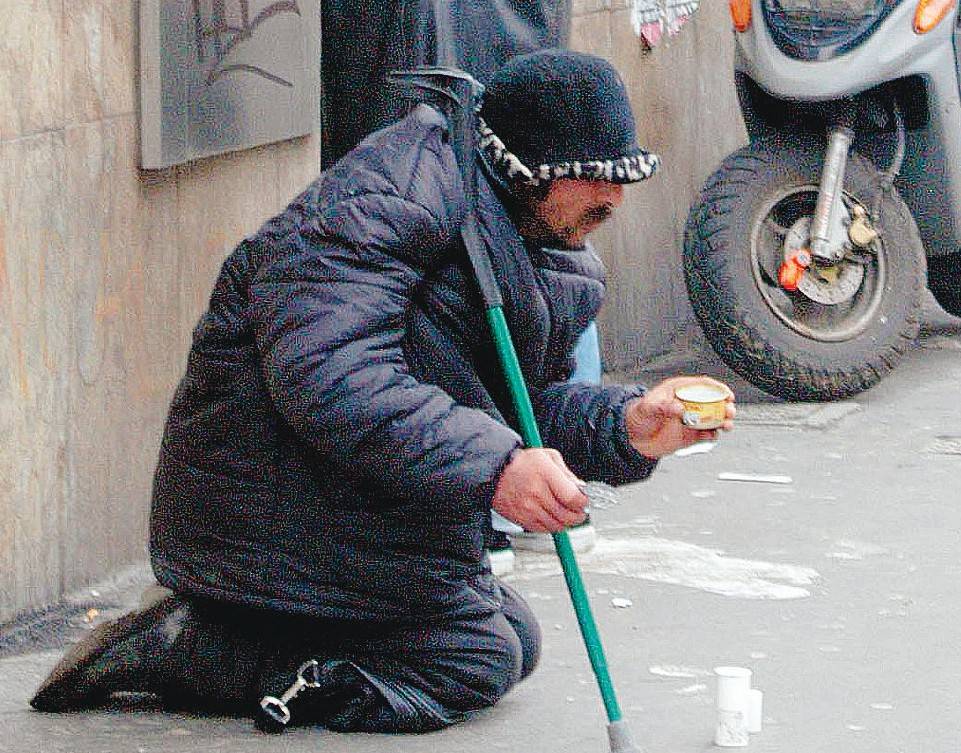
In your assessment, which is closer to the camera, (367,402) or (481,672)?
(367,402)

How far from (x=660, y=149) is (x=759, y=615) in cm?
348

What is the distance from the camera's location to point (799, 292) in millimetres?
6895

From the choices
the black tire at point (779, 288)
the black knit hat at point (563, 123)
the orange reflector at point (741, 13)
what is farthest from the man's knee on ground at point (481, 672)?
Result: the orange reflector at point (741, 13)

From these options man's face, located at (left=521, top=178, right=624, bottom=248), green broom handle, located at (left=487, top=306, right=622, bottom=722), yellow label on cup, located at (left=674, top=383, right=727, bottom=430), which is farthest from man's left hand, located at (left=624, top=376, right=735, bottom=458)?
man's face, located at (left=521, top=178, right=624, bottom=248)

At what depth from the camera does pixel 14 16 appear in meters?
4.23

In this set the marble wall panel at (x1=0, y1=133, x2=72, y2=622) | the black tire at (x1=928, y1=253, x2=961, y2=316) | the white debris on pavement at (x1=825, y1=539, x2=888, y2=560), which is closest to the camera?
the marble wall panel at (x1=0, y1=133, x2=72, y2=622)

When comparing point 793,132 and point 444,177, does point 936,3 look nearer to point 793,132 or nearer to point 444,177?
point 793,132

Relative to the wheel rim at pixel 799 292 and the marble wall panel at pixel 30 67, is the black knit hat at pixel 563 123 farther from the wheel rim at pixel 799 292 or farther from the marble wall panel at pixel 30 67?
the wheel rim at pixel 799 292

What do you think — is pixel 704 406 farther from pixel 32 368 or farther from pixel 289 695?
pixel 32 368

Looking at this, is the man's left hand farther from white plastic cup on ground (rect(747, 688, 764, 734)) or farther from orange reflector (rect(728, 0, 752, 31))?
orange reflector (rect(728, 0, 752, 31))

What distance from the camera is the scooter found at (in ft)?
22.2

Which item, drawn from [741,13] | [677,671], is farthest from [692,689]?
[741,13]

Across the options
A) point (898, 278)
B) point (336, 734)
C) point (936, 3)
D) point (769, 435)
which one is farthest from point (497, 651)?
point (936, 3)

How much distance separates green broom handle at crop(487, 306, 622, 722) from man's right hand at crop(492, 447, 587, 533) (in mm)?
227
